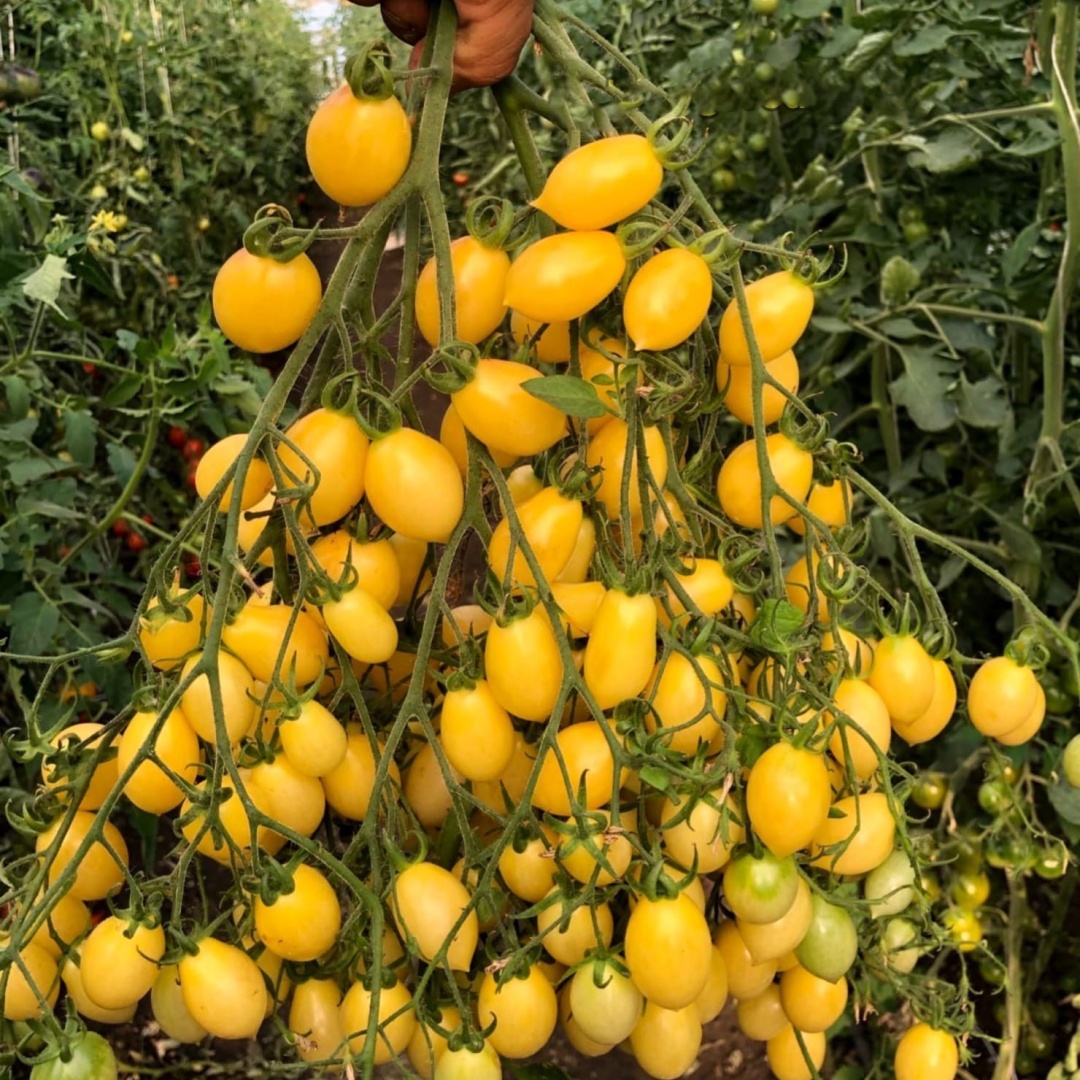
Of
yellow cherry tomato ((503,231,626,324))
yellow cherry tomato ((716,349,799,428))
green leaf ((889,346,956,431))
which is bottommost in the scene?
green leaf ((889,346,956,431))

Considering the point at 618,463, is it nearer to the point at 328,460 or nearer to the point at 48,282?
the point at 328,460

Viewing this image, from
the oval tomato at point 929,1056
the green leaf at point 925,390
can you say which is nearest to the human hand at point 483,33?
the oval tomato at point 929,1056

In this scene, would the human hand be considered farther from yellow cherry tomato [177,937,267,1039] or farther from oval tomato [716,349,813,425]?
yellow cherry tomato [177,937,267,1039]

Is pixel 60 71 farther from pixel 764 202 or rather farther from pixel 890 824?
pixel 890 824

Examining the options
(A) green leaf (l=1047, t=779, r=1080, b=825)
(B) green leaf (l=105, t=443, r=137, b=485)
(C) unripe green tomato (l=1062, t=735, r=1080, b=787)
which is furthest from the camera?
(B) green leaf (l=105, t=443, r=137, b=485)

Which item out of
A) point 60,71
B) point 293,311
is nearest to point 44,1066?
point 293,311

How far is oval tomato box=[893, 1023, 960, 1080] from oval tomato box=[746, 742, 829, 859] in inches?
9.5

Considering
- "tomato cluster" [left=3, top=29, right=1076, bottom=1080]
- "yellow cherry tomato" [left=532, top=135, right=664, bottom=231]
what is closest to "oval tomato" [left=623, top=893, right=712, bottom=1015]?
"tomato cluster" [left=3, top=29, right=1076, bottom=1080]

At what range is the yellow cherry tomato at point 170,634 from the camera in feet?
1.65

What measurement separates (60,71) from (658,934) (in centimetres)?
267

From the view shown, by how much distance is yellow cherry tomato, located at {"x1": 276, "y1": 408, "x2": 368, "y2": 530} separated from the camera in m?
0.48

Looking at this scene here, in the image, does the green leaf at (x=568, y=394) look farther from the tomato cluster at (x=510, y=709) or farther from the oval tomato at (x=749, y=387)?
the oval tomato at (x=749, y=387)

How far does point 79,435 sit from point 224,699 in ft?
2.79

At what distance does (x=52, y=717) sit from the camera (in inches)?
43.6
